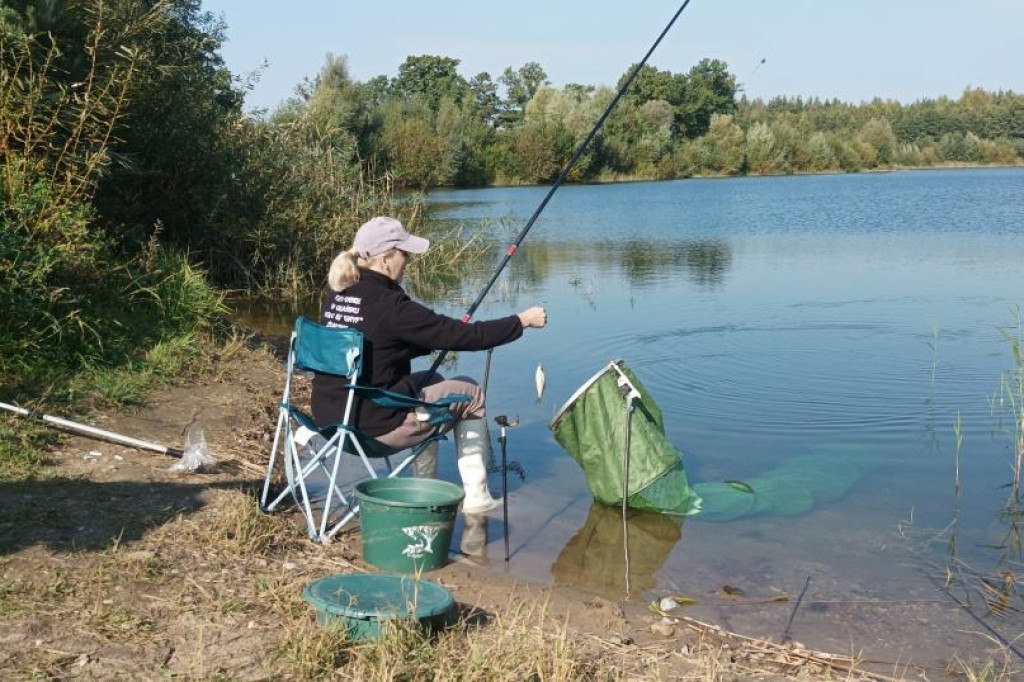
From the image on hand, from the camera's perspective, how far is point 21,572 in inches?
146

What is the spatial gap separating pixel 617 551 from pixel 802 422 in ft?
9.18

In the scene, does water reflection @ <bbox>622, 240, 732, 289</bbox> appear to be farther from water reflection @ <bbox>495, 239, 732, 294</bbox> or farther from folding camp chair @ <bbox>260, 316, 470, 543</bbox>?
folding camp chair @ <bbox>260, 316, 470, 543</bbox>

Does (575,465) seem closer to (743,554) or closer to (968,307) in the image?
(743,554)

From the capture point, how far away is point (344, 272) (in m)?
4.73

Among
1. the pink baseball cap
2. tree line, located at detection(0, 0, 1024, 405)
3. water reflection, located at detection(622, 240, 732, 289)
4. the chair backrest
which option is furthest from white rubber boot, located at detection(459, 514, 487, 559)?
water reflection, located at detection(622, 240, 732, 289)

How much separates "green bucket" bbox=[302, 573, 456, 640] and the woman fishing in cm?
113

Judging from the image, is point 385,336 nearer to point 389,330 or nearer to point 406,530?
point 389,330

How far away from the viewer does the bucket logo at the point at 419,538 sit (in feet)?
13.6

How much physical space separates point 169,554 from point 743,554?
2510 mm

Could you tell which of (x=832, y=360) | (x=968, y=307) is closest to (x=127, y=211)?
(x=832, y=360)

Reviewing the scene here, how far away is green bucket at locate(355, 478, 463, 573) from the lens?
13.5 ft

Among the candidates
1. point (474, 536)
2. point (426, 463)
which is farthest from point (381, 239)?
point (474, 536)

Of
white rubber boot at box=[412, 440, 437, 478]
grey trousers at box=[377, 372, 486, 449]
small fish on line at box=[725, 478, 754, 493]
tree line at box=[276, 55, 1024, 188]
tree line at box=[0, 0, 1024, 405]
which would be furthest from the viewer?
tree line at box=[276, 55, 1024, 188]

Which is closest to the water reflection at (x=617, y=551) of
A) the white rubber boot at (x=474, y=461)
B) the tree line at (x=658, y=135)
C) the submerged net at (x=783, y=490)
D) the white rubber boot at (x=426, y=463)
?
the submerged net at (x=783, y=490)
